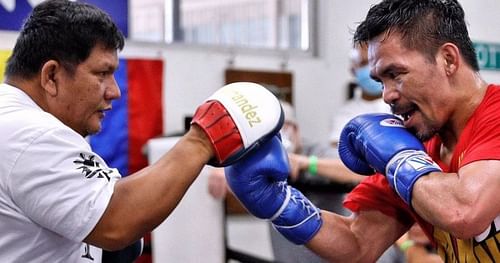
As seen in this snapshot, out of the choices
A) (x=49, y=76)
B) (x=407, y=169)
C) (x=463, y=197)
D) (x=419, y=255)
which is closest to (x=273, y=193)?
(x=407, y=169)

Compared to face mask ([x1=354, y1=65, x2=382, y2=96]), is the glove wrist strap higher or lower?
higher

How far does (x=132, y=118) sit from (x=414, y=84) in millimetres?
2471

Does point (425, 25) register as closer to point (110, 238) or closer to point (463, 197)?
point (463, 197)

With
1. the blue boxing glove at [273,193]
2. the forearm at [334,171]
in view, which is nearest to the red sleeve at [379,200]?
the blue boxing glove at [273,193]

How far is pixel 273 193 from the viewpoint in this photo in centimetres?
182

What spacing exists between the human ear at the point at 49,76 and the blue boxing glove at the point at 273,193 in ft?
1.45

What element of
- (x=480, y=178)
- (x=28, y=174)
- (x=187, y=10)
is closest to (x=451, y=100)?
(x=480, y=178)

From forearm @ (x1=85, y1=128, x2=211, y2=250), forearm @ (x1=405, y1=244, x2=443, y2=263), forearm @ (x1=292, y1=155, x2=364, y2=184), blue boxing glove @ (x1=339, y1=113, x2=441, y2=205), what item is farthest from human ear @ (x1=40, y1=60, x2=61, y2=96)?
forearm @ (x1=292, y1=155, x2=364, y2=184)

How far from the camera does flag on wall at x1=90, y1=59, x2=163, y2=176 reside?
3846mm

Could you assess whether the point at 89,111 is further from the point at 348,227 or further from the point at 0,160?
the point at 348,227

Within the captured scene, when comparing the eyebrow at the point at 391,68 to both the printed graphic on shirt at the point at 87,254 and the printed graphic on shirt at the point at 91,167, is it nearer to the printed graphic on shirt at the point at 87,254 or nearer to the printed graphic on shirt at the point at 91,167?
the printed graphic on shirt at the point at 91,167

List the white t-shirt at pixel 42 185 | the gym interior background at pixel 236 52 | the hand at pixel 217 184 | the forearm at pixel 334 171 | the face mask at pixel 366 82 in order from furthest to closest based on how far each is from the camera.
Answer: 1. the face mask at pixel 366 82
2. the gym interior background at pixel 236 52
3. the hand at pixel 217 184
4. the forearm at pixel 334 171
5. the white t-shirt at pixel 42 185

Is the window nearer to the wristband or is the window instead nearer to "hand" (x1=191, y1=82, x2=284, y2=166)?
the wristband

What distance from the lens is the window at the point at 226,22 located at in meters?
4.17
